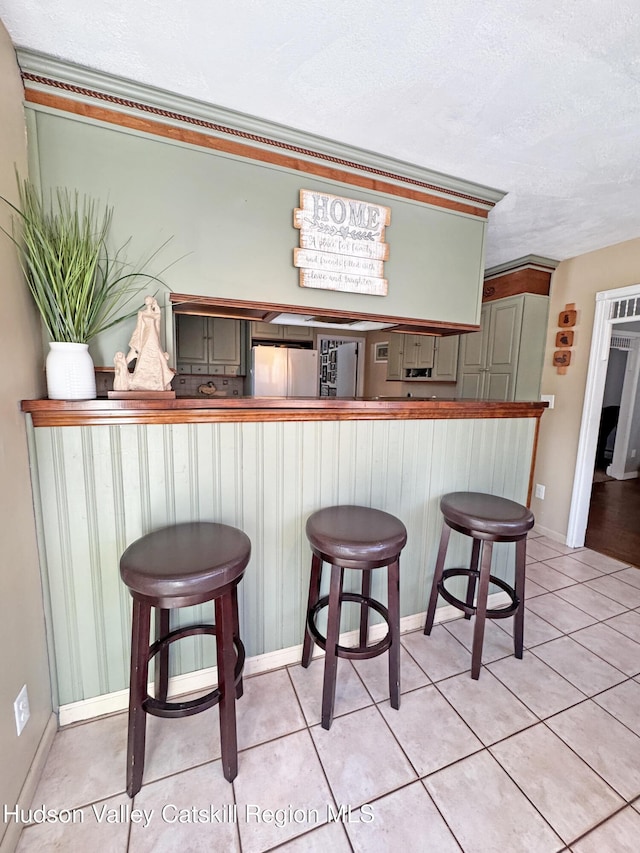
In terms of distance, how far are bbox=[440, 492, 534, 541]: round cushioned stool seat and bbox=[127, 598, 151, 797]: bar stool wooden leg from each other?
1275mm

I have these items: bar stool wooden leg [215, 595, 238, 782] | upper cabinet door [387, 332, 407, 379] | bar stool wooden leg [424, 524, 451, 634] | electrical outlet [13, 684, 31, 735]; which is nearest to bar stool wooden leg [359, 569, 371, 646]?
bar stool wooden leg [424, 524, 451, 634]

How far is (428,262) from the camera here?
6.78 ft

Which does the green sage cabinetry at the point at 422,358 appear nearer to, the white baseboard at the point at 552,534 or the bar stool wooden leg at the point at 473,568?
the white baseboard at the point at 552,534

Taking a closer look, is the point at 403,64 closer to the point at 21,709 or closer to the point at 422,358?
the point at 21,709

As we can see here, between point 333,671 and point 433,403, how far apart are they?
4.09ft

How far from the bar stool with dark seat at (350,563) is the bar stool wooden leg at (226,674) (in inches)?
13.7

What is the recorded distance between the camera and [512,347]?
3350mm

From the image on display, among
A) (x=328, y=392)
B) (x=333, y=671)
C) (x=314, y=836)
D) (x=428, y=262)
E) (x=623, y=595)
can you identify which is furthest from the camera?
(x=328, y=392)

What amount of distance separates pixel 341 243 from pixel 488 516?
1.48 meters

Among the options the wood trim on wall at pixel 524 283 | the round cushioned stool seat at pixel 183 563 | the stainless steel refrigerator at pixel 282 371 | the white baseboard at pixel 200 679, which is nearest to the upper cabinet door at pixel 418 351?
the wood trim on wall at pixel 524 283

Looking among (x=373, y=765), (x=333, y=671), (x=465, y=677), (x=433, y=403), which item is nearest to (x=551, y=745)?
(x=465, y=677)

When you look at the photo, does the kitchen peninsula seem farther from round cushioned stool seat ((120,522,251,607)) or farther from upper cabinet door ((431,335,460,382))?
upper cabinet door ((431,335,460,382))

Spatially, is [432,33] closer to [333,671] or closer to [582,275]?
[333,671]

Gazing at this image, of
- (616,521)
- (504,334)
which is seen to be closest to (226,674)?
(504,334)
